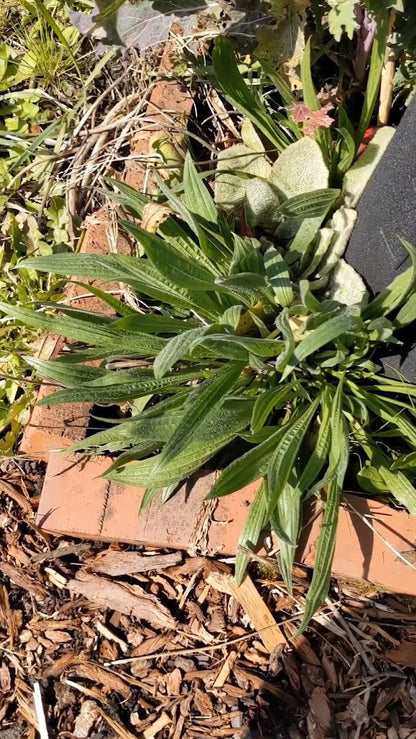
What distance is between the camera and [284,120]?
66.9 inches

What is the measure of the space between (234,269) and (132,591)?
31.6 inches

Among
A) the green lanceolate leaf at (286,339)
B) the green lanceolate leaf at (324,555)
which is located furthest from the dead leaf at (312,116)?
the green lanceolate leaf at (324,555)

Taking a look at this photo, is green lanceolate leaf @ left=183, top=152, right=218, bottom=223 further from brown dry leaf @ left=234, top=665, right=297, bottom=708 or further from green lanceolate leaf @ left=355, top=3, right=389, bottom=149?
brown dry leaf @ left=234, top=665, right=297, bottom=708

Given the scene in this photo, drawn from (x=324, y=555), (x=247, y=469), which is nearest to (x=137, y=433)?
(x=247, y=469)

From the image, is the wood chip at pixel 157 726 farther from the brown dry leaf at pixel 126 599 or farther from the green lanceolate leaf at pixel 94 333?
the green lanceolate leaf at pixel 94 333

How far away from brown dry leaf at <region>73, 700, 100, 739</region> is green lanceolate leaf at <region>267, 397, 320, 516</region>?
2.21 feet

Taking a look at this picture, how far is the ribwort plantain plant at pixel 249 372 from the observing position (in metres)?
1.41

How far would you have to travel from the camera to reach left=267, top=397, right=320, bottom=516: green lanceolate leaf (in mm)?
1366

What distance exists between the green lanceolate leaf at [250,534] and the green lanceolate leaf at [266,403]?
6.6 inches

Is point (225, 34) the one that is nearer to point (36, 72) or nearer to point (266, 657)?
point (36, 72)

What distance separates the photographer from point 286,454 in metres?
1.42

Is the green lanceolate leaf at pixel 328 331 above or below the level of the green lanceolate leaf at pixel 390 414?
above

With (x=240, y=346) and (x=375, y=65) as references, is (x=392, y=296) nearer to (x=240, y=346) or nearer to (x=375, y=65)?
(x=240, y=346)

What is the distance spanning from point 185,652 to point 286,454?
1.83 feet
